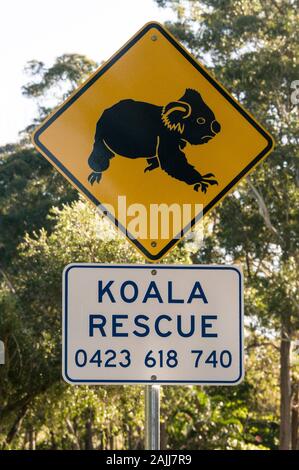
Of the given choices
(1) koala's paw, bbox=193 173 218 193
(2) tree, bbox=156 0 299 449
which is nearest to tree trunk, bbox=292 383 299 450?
(2) tree, bbox=156 0 299 449

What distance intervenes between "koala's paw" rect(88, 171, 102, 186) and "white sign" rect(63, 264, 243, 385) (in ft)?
0.87

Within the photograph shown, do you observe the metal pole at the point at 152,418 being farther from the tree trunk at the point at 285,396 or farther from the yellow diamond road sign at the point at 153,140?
the tree trunk at the point at 285,396

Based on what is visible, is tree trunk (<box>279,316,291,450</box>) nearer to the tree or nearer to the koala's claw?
the tree

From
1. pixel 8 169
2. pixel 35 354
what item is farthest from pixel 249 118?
pixel 8 169

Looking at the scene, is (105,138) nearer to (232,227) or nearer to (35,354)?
(35,354)

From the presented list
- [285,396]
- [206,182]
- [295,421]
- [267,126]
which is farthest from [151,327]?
[295,421]

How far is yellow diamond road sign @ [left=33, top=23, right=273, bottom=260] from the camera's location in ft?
9.78

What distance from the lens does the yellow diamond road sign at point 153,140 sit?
2982 millimetres

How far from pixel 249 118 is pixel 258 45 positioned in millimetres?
23509

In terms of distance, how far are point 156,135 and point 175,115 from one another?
0.09m

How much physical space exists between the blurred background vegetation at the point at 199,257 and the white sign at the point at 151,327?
1367 cm

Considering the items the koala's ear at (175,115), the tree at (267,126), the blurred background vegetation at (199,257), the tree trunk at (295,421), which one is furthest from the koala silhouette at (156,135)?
the tree trunk at (295,421)

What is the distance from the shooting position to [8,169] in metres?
31.8

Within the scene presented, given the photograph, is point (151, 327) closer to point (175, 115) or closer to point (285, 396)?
point (175, 115)
